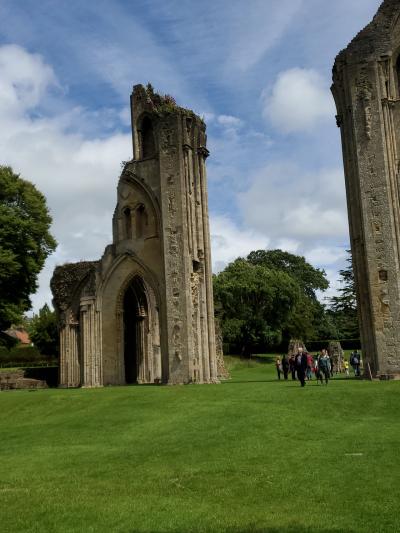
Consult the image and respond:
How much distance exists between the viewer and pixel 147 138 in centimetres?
3128

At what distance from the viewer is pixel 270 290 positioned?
5481 cm

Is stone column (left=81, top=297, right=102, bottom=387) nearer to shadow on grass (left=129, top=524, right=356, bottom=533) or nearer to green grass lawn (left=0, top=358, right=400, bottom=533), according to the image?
green grass lawn (left=0, top=358, right=400, bottom=533)

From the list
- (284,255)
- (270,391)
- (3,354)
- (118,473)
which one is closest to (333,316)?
(284,255)

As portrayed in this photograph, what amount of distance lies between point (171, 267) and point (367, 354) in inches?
378

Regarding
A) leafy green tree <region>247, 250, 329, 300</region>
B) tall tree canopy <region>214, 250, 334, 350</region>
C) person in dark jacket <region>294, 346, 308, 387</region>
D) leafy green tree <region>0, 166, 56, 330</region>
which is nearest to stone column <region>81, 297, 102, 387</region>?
leafy green tree <region>0, 166, 56, 330</region>

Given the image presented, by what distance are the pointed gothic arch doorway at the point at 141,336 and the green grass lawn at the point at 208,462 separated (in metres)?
13.1

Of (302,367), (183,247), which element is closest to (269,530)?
(302,367)

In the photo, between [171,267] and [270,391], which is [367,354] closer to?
[270,391]

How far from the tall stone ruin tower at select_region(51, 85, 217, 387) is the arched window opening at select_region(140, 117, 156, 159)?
2.0 inches

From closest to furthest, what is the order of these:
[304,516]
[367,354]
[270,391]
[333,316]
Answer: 1. [304,516]
2. [270,391]
3. [367,354]
4. [333,316]

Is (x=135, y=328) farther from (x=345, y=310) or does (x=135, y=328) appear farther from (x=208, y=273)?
(x=345, y=310)

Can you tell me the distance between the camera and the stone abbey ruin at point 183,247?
22984 mm

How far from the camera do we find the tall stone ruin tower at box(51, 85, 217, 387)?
27.3 metres

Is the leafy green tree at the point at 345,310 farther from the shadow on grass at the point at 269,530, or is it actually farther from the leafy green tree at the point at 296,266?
the shadow on grass at the point at 269,530
